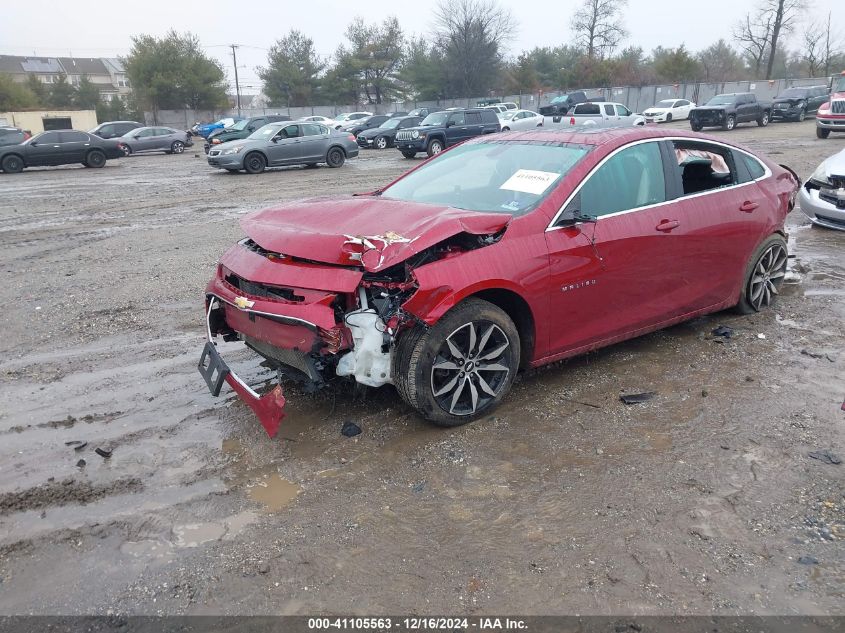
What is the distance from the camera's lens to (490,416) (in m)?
4.33

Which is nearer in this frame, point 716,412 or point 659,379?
point 716,412

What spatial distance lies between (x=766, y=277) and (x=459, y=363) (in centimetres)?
361

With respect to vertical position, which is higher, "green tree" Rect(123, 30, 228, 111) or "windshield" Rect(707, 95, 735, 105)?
"green tree" Rect(123, 30, 228, 111)

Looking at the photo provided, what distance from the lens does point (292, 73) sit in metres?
68.1

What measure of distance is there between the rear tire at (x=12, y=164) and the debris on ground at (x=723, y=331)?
23628 mm

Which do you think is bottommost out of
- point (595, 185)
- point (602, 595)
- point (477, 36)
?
point (602, 595)

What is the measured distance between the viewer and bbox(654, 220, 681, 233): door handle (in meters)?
4.86

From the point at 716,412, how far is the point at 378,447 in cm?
221

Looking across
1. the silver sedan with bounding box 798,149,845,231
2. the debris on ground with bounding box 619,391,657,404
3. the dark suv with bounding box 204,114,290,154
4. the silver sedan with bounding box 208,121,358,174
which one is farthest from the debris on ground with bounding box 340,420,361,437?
the dark suv with bounding box 204,114,290,154

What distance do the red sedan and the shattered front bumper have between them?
10 millimetres

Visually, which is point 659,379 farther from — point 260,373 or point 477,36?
point 477,36

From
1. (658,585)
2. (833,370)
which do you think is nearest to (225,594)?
(658,585)

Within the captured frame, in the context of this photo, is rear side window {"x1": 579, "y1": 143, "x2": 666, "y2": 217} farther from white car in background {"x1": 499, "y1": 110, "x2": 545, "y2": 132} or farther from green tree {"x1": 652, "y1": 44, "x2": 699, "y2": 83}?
green tree {"x1": 652, "y1": 44, "x2": 699, "y2": 83}

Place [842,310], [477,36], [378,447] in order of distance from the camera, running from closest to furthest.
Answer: [378,447] < [842,310] < [477,36]
